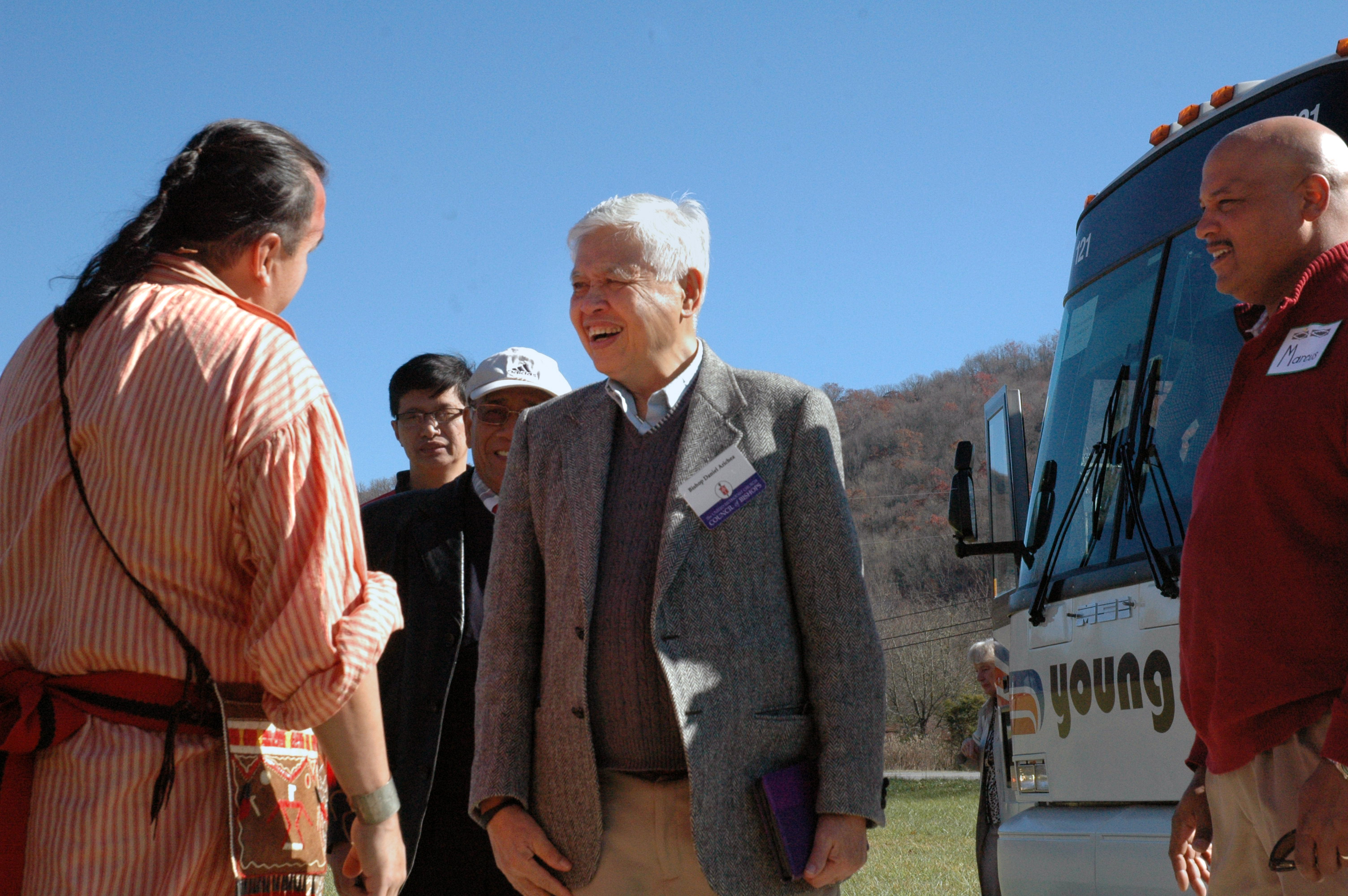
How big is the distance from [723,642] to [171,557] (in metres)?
0.97

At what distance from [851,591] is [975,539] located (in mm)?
2233

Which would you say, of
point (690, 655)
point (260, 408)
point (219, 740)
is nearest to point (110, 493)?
point (260, 408)

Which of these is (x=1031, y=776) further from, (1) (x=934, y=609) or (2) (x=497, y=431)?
(1) (x=934, y=609)

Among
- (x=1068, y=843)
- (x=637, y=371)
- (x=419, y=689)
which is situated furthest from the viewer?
(x=1068, y=843)

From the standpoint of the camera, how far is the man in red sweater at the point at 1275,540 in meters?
2.15

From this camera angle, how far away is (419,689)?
3.01 m

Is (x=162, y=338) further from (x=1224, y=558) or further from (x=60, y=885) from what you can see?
(x=1224, y=558)

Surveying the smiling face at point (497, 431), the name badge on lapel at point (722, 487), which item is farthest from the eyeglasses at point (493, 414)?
the name badge on lapel at point (722, 487)

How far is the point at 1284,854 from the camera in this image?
2127 millimetres

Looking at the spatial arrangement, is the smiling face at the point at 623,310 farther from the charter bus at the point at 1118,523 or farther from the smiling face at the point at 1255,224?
the charter bus at the point at 1118,523

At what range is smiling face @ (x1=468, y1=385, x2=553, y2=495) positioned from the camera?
11.4 ft

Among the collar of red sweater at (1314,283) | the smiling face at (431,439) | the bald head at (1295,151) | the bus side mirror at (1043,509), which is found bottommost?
the bus side mirror at (1043,509)

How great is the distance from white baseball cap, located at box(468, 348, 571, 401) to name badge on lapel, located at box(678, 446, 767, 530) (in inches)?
48.5

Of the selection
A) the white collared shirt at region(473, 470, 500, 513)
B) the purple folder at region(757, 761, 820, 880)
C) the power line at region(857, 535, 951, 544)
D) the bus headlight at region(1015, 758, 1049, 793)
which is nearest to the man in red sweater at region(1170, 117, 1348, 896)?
the purple folder at region(757, 761, 820, 880)
